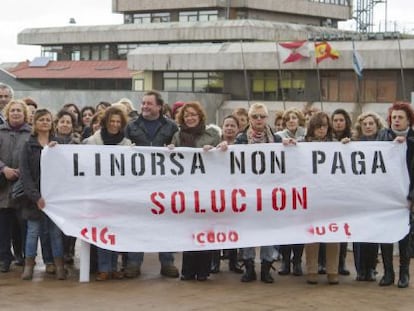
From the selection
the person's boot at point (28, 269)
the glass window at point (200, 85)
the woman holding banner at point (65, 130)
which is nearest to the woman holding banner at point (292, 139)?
the woman holding banner at point (65, 130)

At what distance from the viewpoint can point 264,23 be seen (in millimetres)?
72750

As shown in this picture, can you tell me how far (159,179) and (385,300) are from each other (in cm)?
267

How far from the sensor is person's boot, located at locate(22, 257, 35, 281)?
380 inches

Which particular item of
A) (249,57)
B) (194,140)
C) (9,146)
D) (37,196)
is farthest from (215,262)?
(249,57)

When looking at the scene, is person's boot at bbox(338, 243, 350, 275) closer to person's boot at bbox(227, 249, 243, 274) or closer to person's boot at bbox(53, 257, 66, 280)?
person's boot at bbox(227, 249, 243, 274)

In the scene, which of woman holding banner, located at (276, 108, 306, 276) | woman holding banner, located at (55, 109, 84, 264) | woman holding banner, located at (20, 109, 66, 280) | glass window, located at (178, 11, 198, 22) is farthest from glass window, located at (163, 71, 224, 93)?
woman holding banner, located at (20, 109, 66, 280)

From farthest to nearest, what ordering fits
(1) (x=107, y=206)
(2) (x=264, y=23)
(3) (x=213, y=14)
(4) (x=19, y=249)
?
(3) (x=213, y=14) < (2) (x=264, y=23) < (4) (x=19, y=249) < (1) (x=107, y=206)

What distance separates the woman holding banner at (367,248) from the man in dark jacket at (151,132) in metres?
2.04

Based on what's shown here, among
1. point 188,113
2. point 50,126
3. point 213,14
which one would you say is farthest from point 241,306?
point 213,14

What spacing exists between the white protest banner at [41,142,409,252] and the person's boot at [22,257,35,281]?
62cm

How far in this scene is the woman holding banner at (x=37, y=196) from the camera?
950cm

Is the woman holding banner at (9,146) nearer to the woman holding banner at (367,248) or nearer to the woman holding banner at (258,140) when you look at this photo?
the woman holding banner at (258,140)

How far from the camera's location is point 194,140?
32.1ft

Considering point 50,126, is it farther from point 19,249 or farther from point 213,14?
point 213,14
